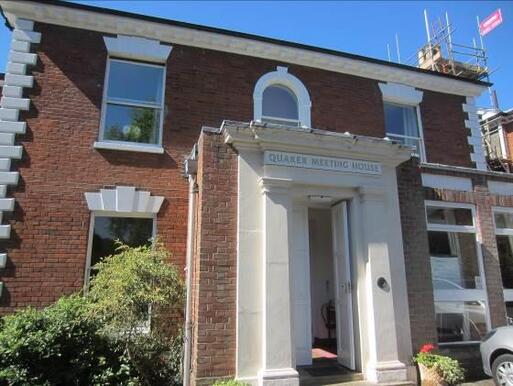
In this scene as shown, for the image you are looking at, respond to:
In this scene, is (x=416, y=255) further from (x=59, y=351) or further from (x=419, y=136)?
(x=59, y=351)

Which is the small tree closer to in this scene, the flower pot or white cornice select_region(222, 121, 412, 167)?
white cornice select_region(222, 121, 412, 167)

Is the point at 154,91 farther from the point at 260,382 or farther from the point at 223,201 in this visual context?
the point at 260,382

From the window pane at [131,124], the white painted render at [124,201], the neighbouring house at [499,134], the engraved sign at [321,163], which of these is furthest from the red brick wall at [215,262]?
the neighbouring house at [499,134]

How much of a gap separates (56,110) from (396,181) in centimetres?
685

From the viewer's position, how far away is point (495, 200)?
9.30 meters

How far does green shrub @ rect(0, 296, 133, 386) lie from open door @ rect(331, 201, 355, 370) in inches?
140

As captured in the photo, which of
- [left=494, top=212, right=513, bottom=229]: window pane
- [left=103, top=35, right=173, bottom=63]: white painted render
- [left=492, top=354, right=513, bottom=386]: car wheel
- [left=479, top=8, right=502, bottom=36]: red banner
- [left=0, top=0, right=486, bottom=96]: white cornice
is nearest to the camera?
[left=492, top=354, right=513, bottom=386]: car wheel

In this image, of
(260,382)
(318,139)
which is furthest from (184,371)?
(318,139)

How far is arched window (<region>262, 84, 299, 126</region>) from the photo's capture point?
10031mm

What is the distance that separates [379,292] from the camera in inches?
271

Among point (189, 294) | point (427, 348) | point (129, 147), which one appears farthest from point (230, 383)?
point (129, 147)

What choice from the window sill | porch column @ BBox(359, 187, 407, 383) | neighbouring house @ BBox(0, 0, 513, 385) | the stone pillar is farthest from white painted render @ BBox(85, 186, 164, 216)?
the stone pillar

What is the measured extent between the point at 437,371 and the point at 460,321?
7.68 ft

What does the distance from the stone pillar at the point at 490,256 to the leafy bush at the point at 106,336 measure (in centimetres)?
647
